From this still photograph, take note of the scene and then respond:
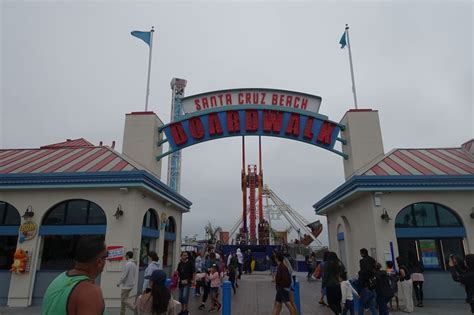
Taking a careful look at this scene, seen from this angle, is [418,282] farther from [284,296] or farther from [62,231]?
[62,231]

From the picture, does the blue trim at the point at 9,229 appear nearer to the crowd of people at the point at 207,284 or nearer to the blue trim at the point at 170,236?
the crowd of people at the point at 207,284

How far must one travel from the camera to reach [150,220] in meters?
12.6

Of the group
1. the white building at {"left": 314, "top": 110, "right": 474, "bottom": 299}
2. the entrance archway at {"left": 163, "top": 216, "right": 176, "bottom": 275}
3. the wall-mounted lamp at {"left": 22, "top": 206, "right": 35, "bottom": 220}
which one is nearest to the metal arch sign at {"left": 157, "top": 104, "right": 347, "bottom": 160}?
the white building at {"left": 314, "top": 110, "right": 474, "bottom": 299}

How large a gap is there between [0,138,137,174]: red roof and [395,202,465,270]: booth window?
10007 mm

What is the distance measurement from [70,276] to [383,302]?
24.5 ft

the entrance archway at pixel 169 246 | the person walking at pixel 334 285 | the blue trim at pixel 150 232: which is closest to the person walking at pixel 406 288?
the person walking at pixel 334 285

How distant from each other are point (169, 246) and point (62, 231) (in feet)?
18.8

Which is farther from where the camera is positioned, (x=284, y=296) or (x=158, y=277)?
(x=284, y=296)

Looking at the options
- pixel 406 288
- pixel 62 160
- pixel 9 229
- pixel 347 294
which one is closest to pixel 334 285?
pixel 347 294

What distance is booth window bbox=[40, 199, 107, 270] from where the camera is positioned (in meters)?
10.8

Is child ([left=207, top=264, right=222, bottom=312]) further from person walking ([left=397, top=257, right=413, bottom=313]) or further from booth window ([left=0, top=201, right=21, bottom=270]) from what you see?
booth window ([left=0, top=201, right=21, bottom=270])

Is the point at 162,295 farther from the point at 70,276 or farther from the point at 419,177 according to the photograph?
the point at 419,177

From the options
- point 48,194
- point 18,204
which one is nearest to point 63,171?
point 48,194

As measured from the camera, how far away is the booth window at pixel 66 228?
10765 millimetres
